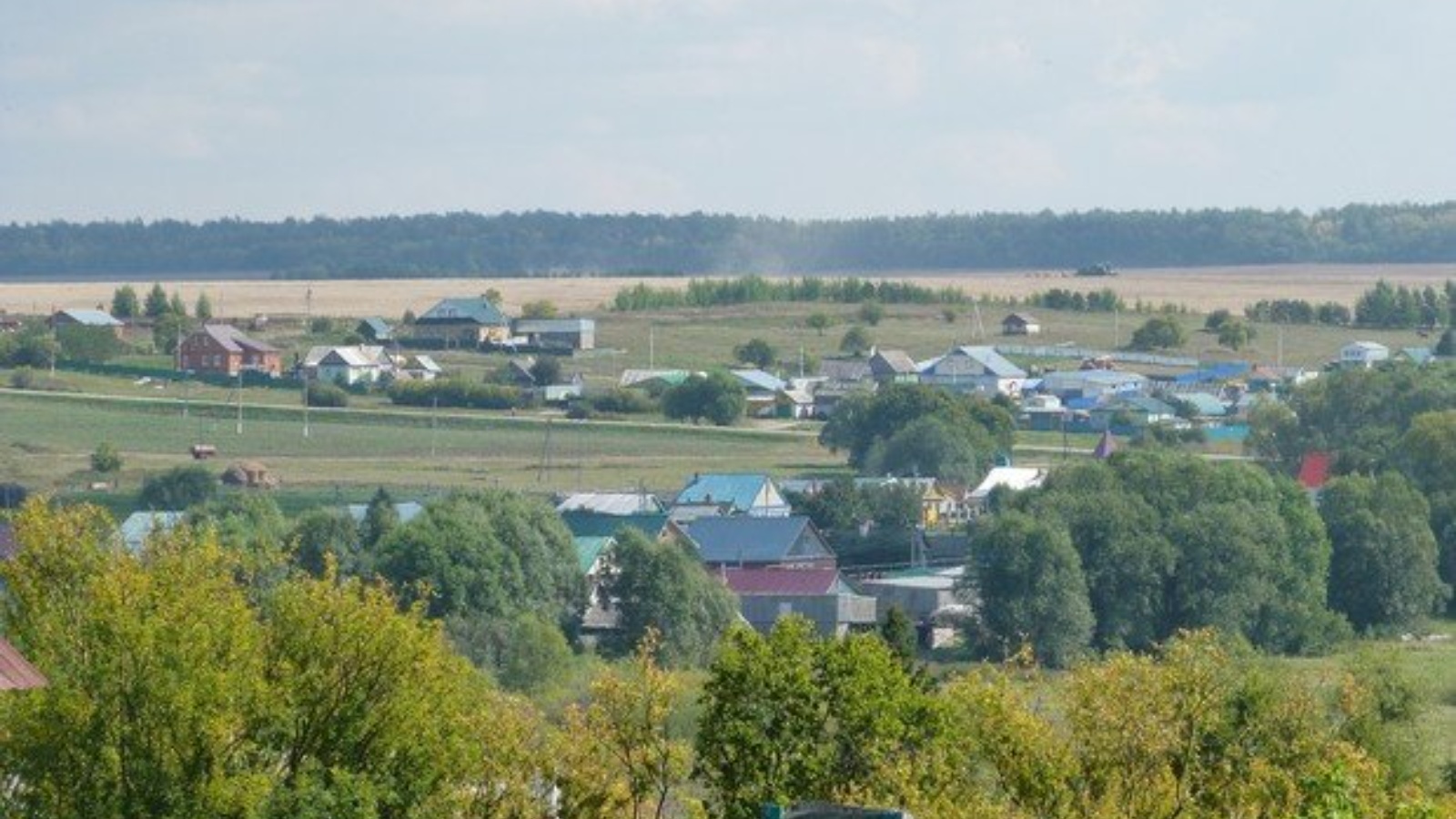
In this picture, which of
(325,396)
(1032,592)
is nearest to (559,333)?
(325,396)

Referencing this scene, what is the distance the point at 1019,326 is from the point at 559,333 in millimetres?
18158

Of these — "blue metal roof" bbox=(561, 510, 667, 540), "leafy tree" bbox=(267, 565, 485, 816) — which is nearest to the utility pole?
"blue metal roof" bbox=(561, 510, 667, 540)

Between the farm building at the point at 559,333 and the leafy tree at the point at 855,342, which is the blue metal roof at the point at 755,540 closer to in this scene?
the leafy tree at the point at 855,342

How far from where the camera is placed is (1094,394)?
11606cm

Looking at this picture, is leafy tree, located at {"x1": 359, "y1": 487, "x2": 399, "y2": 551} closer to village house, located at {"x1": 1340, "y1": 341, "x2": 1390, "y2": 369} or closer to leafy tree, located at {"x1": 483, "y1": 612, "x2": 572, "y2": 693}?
leafy tree, located at {"x1": 483, "y1": 612, "x2": 572, "y2": 693}

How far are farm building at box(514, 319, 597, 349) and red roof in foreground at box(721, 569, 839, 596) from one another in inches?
2128

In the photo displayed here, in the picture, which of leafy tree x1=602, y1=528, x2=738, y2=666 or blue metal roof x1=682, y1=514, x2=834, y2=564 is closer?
leafy tree x1=602, y1=528, x2=738, y2=666

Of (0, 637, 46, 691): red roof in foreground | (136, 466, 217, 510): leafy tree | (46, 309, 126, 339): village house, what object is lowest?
(136, 466, 217, 510): leafy tree

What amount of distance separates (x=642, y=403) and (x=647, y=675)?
7388 cm

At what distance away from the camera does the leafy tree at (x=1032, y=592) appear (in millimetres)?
69312

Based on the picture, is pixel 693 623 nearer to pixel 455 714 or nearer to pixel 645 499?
pixel 645 499

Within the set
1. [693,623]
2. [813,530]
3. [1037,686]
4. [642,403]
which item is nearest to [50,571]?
[1037,686]

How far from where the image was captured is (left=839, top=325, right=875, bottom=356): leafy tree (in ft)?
430

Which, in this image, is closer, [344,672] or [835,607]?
[344,672]
